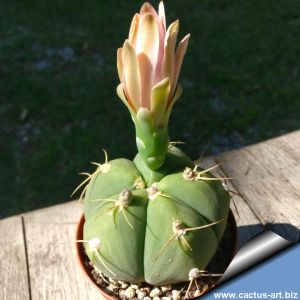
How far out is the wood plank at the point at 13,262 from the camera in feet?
2.97

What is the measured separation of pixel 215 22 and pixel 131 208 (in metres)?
1.91

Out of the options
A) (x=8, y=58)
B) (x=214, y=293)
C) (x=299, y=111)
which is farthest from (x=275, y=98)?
(x=214, y=293)

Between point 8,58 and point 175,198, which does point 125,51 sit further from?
point 8,58

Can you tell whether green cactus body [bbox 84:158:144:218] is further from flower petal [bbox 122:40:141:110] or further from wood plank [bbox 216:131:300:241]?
wood plank [bbox 216:131:300:241]

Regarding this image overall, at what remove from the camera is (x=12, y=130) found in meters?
2.04

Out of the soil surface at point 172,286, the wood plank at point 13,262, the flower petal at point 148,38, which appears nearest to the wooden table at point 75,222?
the wood plank at point 13,262

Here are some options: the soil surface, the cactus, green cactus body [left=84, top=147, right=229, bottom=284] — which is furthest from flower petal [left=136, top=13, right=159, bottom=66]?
the soil surface

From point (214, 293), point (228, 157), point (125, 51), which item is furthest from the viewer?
point (228, 157)

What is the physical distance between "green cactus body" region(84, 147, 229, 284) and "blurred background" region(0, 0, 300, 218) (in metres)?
1.09

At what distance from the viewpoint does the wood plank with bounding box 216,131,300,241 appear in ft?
3.17

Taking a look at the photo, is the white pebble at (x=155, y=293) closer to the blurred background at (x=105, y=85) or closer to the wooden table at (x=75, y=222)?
the wooden table at (x=75, y=222)

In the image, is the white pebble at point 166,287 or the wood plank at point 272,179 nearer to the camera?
the white pebble at point 166,287

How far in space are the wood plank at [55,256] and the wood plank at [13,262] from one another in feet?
0.04

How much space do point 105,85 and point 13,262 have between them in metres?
1.30
